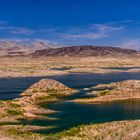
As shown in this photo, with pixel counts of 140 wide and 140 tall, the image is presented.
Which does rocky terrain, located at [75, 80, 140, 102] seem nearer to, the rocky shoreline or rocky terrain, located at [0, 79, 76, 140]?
the rocky shoreline

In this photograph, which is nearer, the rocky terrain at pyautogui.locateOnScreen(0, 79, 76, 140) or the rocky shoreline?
the rocky shoreline

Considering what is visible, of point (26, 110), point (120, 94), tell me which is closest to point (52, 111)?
point (26, 110)

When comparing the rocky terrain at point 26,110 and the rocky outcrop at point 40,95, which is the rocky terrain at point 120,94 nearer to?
the rocky outcrop at point 40,95

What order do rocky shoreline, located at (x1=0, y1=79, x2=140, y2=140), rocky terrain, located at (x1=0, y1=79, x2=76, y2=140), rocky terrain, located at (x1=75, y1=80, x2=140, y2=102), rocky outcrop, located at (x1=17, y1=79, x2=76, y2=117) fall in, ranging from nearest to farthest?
rocky shoreline, located at (x1=0, y1=79, x2=140, y2=140) → rocky terrain, located at (x1=0, y1=79, x2=76, y2=140) → rocky outcrop, located at (x1=17, y1=79, x2=76, y2=117) → rocky terrain, located at (x1=75, y1=80, x2=140, y2=102)

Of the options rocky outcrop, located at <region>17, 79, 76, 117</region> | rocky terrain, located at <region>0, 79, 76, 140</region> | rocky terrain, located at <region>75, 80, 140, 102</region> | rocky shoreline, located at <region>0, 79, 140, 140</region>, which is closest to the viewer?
rocky shoreline, located at <region>0, 79, 140, 140</region>

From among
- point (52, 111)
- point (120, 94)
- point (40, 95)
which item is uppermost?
point (40, 95)

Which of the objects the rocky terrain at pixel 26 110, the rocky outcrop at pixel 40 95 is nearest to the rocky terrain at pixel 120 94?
the rocky outcrop at pixel 40 95

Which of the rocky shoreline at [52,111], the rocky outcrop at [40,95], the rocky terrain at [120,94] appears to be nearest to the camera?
the rocky shoreline at [52,111]

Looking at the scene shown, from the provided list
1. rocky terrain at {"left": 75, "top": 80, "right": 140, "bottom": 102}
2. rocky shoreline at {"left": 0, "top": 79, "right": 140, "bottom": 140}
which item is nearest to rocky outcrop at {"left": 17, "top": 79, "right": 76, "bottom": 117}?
rocky shoreline at {"left": 0, "top": 79, "right": 140, "bottom": 140}

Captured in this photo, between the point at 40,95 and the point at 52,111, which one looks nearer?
the point at 52,111

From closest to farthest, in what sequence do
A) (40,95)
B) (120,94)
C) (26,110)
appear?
(26,110) < (120,94) < (40,95)

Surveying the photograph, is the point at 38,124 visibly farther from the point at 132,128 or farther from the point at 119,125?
the point at 132,128

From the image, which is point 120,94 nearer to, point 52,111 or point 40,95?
point 40,95
